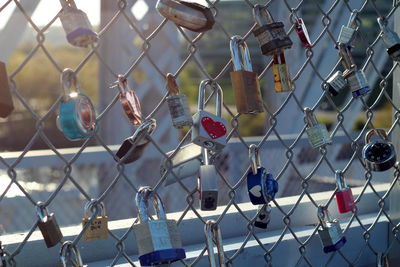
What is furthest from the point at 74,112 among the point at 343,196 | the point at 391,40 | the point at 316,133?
the point at 391,40

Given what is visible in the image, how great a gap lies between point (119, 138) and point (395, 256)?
3005 millimetres

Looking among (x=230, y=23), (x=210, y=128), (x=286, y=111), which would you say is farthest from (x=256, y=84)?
(x=230, y=23)

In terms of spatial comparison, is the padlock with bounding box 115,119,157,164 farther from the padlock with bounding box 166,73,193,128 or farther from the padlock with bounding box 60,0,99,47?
the padlock with bounding box 60,0,99,47

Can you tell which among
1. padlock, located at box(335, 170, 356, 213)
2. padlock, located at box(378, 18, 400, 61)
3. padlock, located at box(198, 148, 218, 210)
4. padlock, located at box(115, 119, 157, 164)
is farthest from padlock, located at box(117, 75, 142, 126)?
padlock, located at box(378, 18, 400, 61)

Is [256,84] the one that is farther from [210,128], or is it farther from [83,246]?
[83,246]

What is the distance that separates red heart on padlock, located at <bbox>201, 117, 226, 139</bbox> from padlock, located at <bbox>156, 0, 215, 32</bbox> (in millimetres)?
134

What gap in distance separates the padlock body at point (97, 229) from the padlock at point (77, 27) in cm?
25

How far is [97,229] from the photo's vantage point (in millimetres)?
925

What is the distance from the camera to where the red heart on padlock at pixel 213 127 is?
92 cm

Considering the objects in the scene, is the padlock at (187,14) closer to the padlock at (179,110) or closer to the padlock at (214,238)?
the padlock at (179,110)

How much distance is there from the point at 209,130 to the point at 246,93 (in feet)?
0.35

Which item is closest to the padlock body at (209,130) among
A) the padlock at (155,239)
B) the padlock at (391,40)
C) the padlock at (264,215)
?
the padlock at (155,239)

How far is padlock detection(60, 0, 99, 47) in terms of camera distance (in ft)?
2.60

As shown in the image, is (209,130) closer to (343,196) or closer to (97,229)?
(97,229)
